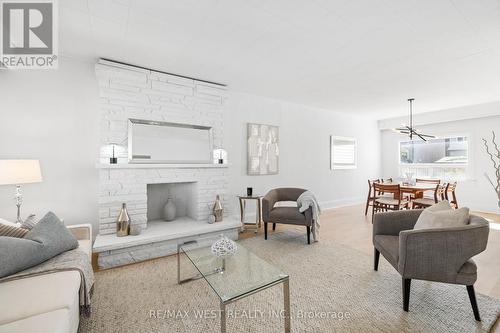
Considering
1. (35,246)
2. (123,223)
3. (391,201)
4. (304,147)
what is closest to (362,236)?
(391,201)

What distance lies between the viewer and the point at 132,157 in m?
3.14

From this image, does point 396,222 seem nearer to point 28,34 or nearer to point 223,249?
point 223,249

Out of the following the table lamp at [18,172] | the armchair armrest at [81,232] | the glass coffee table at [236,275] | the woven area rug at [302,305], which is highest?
the table lamp at [18,172]

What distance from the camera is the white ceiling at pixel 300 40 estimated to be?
200 cm

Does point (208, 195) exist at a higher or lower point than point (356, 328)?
higher

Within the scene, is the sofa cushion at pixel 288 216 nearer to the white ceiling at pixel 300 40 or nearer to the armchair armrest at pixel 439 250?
the armchair armrest at pixel 439 250

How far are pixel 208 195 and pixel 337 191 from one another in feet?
12.5

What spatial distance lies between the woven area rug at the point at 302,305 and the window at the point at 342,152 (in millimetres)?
3647

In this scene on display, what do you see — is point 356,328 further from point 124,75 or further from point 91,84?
point 91,84

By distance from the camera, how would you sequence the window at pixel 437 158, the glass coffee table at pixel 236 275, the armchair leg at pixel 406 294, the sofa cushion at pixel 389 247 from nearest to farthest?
1. the glass coffee table at pixel 236 275
2. the armchair leg at pixel 406 294
3. the sofa cushion at pixel 389 247
4. the window at pixel 437 158

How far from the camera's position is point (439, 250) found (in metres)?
1.70

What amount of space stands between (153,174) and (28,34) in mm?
1948

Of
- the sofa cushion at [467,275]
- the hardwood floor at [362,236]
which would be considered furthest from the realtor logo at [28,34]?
the sofa cushion at [467,275]

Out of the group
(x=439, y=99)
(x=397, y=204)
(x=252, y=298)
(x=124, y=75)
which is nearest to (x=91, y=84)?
(x=124, y=75)
